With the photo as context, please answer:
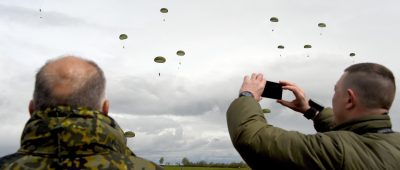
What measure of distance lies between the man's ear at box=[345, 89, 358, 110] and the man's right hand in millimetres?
1593

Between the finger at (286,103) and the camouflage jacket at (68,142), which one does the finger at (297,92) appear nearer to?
the finger at (286,103)

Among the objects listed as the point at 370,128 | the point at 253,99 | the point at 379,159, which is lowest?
the point at 379,159

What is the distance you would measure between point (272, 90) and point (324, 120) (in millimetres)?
1529

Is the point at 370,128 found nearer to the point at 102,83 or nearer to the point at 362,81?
the point at 362,81

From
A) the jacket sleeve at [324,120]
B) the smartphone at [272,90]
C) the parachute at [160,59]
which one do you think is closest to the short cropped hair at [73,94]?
the smartphone at [272,90]

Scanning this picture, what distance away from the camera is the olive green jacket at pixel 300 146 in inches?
233

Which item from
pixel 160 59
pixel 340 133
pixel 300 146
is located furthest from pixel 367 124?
pixel 160 59

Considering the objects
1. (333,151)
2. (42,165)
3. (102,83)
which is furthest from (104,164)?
(333,151)

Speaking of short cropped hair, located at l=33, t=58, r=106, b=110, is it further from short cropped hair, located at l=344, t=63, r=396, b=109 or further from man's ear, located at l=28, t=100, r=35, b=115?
short cropped hair, located at l=344, t=63, r=396, b=109

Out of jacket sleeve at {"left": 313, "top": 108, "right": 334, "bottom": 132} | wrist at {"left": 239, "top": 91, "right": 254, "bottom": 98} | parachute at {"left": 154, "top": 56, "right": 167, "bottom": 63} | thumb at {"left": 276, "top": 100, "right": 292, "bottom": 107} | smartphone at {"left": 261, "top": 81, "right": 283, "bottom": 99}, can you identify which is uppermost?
parachute at {"left": 154, "top": 56, "right": 167, "bottom": 63}

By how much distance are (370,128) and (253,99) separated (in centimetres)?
166

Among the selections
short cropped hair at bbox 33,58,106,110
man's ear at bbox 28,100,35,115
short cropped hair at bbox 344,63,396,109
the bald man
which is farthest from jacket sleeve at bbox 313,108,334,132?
man's ear at bbox 28,100,35,115

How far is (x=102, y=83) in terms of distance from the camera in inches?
214

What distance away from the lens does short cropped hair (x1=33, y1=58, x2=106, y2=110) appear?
16.7 ft
